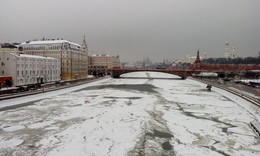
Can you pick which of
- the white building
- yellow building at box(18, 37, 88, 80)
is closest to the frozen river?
the white building

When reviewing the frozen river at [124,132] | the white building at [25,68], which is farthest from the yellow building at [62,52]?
the frozen river at [124,132]

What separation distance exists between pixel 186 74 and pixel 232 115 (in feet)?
201

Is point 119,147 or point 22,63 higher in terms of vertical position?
point 22,63

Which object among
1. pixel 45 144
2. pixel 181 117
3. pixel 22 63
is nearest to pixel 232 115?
pixel 181 117

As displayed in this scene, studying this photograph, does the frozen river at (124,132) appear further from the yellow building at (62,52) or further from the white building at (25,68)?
the yellow building at (62,52)

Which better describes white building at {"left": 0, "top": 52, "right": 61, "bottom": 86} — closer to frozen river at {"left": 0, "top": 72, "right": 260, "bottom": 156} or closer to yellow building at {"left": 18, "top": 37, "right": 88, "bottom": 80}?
yellow building at {"left": 18, "top": 37, "right": 88, "bottom": 80}

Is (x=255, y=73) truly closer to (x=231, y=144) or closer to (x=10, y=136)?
(x=231, y=144)

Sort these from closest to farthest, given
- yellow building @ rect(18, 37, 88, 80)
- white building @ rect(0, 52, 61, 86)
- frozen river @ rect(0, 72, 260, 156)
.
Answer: frozen river @ rect(0, 72, 260, 156) < white building @ rect(0, 52, 61, 86) < yellow building @ rect(18, 37, 88, 80)

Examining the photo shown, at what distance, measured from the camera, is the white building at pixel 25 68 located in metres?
40.0

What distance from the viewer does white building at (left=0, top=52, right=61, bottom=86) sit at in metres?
40.0

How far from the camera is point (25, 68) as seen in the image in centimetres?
4291

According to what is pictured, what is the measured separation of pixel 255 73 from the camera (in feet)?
253

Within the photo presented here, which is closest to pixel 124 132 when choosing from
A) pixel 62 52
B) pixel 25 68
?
pixel 25 68

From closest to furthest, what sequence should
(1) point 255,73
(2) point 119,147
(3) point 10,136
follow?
(2) point 119,147, (3) point 10,136, (1) point 255,73
